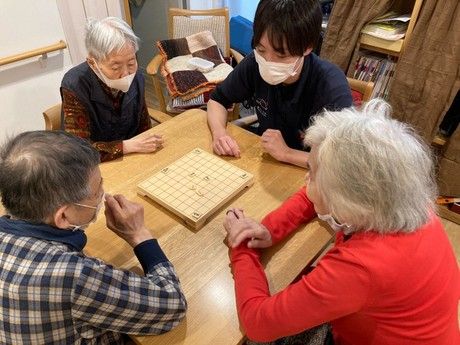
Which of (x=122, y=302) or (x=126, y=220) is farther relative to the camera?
(x=126, y=220)

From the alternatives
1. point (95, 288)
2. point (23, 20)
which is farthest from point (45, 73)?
point (95, 288)

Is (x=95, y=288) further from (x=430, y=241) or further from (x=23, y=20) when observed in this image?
(x=23, y=20)

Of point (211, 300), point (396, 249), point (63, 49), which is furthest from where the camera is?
point (63, 49)

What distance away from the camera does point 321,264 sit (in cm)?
75

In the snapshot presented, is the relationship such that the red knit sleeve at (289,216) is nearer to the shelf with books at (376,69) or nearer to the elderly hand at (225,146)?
the elderly hand at (225,146)

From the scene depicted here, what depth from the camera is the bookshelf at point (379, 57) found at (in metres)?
2.07

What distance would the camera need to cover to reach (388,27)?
2049mm

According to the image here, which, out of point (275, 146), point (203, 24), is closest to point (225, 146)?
point (275, 146)

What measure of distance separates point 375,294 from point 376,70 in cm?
187

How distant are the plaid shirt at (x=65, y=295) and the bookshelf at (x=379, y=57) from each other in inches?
75.7

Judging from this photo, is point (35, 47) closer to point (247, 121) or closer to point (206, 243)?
point (247, 121)

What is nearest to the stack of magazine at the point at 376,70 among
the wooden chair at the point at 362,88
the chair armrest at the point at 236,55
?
the wooden chair at the point at 362,88

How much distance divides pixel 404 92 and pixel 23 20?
2272 millimetres

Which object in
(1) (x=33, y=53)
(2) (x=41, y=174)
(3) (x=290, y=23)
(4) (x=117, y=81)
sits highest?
(3) (x=290, y=23)
